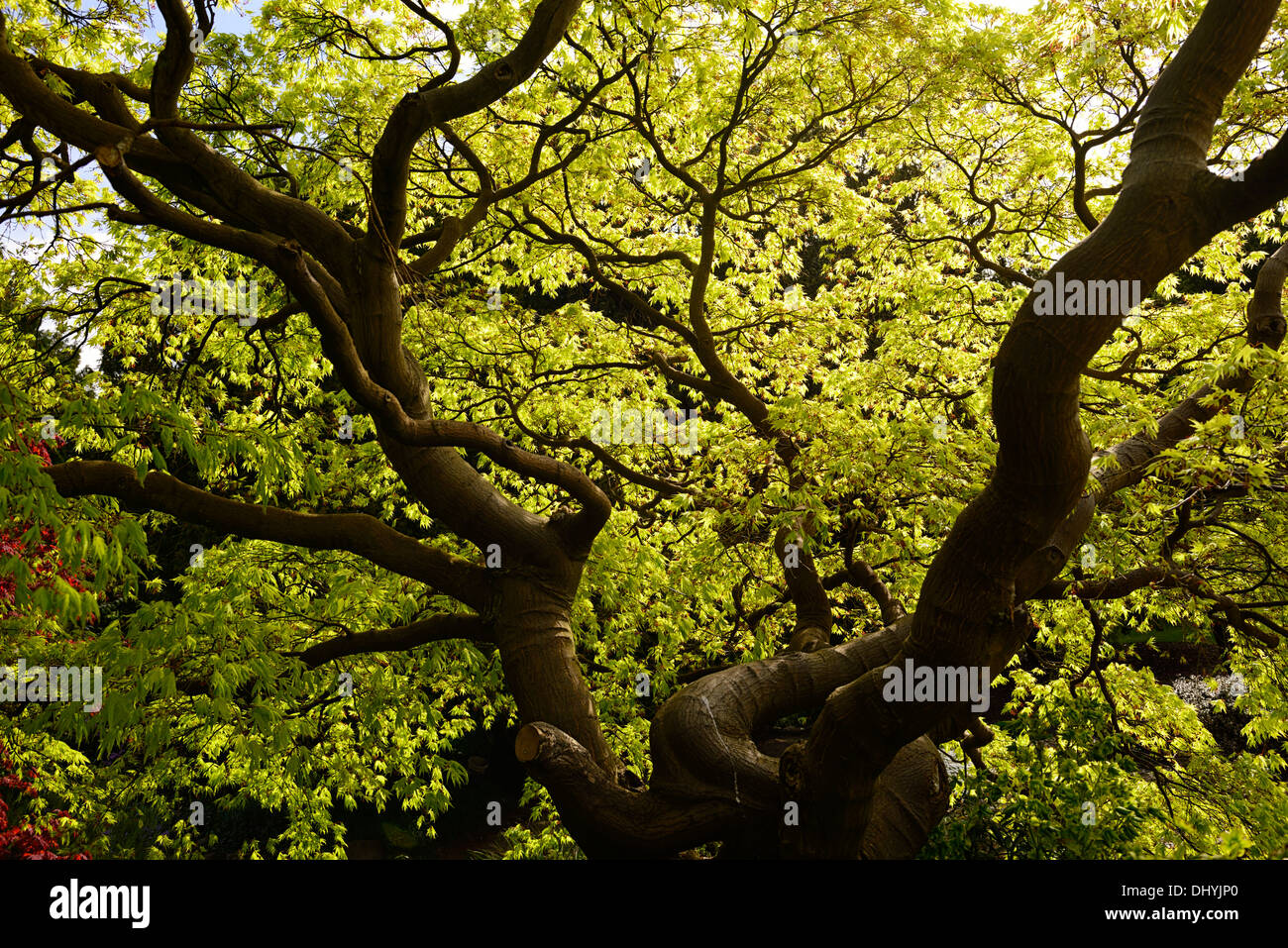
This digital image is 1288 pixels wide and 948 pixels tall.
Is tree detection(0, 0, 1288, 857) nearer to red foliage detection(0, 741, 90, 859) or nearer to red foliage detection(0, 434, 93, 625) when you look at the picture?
red foliage detection(0, 434, 93, 625)

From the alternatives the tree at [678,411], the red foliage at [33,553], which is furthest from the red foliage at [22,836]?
the red foliage at [33,553]

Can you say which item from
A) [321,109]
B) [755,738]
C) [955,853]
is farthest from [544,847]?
[321,109]

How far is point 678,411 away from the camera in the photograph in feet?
33.9

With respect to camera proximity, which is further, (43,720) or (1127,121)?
(1127,121)

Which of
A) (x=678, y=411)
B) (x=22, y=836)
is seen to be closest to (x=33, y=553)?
(x=22, y=836)

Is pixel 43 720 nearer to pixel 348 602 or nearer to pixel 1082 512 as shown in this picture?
pixel 348 602

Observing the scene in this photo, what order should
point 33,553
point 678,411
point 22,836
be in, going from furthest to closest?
point 678,411 → point 22,836 → point 33,553

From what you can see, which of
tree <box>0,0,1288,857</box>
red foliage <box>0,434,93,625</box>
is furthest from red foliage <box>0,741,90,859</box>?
red foliage <box>0,434,93,625</box>

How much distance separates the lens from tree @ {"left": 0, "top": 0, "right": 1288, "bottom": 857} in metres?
4.47

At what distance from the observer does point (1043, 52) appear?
7609mm

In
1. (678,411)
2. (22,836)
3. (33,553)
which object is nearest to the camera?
(33,553)

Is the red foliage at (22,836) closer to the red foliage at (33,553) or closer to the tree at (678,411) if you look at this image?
the tree at (678,411)

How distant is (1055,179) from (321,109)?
→ 728 cm

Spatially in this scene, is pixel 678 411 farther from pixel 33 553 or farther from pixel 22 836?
pixel 22 836
